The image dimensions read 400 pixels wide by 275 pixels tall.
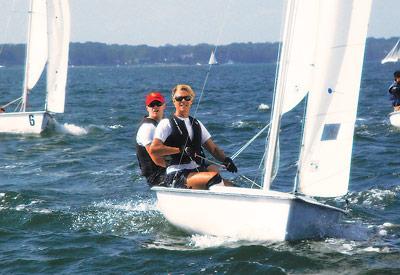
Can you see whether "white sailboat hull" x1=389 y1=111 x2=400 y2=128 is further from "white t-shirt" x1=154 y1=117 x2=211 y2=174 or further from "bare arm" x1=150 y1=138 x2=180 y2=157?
"bare arm" x1=150 y1=138 x2=180 y2=157

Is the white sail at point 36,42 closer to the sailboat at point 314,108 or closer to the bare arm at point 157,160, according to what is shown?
→ the bare arm at point 157,160

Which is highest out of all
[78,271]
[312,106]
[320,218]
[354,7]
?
[354,7]

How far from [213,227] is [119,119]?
58.0 feet

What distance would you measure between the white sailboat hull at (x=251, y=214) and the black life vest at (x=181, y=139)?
45 cm

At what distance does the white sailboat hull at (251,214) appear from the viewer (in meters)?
7.80

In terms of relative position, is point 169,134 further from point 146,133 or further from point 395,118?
point 395,118

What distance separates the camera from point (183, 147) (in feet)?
28.7

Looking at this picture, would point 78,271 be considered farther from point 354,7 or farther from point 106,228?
point 354,7

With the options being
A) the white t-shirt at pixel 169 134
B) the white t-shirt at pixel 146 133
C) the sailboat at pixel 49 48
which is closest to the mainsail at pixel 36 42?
the sailboat at pixel 49 48

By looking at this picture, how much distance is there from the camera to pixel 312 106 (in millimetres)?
7914

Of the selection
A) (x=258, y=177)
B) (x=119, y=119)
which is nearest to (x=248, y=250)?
(x=258, y=177)

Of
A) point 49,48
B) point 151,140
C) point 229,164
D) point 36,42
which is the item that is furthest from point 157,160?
point 36,42

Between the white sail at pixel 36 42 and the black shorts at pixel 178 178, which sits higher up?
the white sail at pixel 36 42

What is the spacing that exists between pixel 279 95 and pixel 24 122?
1339cm
